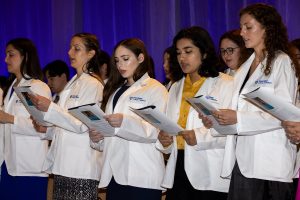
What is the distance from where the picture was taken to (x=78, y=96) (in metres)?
4.62

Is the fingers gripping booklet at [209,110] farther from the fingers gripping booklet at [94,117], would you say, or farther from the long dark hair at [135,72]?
the long dark hair at [135,72]

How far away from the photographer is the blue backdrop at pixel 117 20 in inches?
253

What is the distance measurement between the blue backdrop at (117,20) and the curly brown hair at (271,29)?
257 centimetres

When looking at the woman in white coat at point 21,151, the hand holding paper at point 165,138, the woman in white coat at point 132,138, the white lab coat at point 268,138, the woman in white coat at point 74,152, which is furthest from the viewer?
the woman in white coat at point 21,151

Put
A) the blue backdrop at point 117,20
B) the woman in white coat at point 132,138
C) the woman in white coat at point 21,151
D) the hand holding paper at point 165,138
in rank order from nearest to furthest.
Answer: the hand holding paper at point 165,138 → the woman in white coat at point 132,138 → the woman in white coat at point 21,151 → the blue backdrop at point 117,20

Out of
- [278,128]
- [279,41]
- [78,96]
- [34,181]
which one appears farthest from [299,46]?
[34,181]

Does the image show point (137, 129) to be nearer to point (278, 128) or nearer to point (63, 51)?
point (278, 128)

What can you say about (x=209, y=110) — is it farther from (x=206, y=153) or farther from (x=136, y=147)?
(x=136, y=147)

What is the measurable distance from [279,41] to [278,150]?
64 cm

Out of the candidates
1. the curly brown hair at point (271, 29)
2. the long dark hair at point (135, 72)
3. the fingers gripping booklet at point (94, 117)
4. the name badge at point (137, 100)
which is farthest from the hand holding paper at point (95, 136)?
the curly brown hair at point (271, 29)

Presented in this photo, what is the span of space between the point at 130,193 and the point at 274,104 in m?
1.41

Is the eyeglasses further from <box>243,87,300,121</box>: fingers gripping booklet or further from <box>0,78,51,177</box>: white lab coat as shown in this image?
<box>243,87,300,121</box>: fingers gripping booklet

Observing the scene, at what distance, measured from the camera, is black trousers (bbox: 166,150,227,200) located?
3799 mm

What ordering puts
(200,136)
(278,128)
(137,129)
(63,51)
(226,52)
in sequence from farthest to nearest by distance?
1. (63,51)
2. (226,52)
3. (137,129)
4. (200,136)
5. (278,128)
